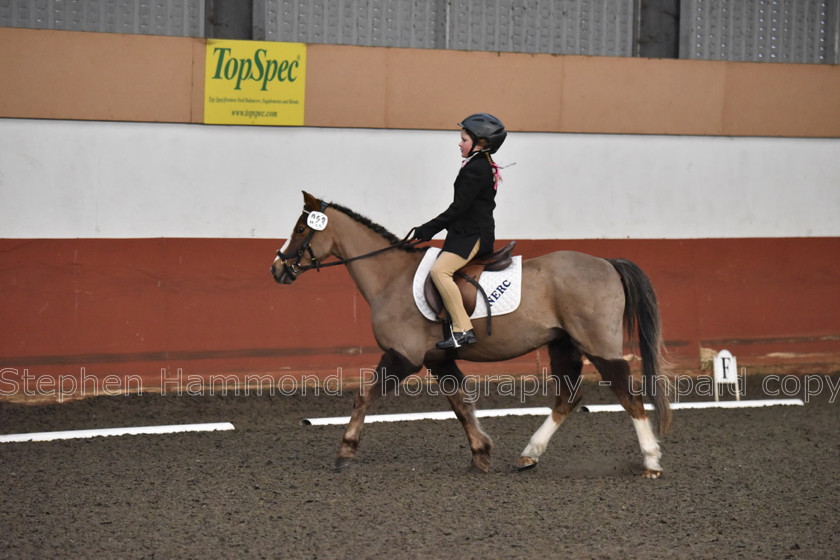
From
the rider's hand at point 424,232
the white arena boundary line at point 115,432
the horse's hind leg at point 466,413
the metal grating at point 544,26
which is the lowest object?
the white arena boundary line at point 115,432

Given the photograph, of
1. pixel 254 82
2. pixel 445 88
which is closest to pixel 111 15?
pixel 254 82

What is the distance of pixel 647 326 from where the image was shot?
700 cm

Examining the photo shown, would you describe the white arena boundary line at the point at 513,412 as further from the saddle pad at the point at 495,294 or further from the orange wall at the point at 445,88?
the orange wall at the point at 445,88

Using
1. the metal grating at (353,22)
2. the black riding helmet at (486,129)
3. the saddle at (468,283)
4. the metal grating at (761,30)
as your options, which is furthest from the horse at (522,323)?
the metal grating at (761,30)

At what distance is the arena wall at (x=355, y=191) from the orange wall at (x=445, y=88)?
0.02 metres

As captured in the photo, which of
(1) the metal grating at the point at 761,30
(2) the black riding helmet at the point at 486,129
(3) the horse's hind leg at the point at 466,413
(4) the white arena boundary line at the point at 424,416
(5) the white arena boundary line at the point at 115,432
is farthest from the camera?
(1) the metal grating at the point at 761,30

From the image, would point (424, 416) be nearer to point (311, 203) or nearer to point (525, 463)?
point (525, 463)

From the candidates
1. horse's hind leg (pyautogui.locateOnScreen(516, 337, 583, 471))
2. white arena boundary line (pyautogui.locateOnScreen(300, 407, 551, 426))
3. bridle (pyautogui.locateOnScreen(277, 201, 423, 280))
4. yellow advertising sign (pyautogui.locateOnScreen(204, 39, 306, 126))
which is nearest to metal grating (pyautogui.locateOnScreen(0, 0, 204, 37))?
yellow advertising sign (pyautogui.locateOnScreen(204, 39, 306, 126))

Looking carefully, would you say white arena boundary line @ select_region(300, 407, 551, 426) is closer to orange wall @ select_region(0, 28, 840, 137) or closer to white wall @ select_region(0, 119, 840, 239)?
white wall @ select_region(0, 119, 840, 239)

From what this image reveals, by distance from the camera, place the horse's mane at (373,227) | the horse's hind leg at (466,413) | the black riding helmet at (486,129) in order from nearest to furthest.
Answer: the black riding helmet at (486,129) < the horse's hind leg at (466,413) < the horse's mane at (373,227)

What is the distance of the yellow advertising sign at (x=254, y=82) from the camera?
9875 mm

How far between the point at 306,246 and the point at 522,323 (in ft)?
5.31

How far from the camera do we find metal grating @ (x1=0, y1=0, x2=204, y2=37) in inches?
384

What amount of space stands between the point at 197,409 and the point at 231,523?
3.77m
